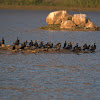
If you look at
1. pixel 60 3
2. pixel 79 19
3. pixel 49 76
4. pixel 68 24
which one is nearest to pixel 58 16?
pixel 68 24

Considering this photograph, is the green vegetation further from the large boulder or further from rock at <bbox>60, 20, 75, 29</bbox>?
rock at <bbox>60, 20, 75, 29</bbox>

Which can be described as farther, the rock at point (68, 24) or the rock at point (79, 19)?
the rock at point (68, 24)

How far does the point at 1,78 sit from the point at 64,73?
16.1 feet

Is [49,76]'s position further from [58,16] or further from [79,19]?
[58,16]

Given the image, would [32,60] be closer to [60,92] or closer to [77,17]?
[60,92]

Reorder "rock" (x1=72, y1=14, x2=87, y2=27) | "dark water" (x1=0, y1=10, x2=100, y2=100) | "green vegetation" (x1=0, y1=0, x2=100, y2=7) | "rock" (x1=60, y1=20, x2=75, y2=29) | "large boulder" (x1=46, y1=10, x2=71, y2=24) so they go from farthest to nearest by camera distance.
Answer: "green vegetation" (x1=0, y1=0, x2=100, y2=7) < "large boulder" (x1=46, y1=10, x2=71, y2=24) < "rock" (x1=60, y1=20, x2=75, y2=29) < "rock" (x1=72, y1=14, x2=87, y2=27) < "dark water" (x1=0, y1=10, x2=100, y2=100)

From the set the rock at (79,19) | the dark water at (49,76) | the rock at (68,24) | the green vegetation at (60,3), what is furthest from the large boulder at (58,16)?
the green vegetation at (60,3)

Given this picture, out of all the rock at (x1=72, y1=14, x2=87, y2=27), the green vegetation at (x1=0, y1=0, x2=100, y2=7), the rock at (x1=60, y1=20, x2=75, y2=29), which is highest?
the green vegetation at (x1=0, y1=0, x2=100, y2=7)

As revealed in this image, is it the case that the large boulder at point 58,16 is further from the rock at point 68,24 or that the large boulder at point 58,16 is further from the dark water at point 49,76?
the dark water at point 49,76

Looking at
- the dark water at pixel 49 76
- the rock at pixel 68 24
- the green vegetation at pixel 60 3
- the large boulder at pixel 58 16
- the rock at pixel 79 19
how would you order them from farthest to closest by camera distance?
the green vegetation at pixel 60 3
the large boulder at pixel 58 16
the rock at pixel 68 24
the rock at pixel 79 19
the dark water at pixel 49 76

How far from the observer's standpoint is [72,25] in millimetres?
66500

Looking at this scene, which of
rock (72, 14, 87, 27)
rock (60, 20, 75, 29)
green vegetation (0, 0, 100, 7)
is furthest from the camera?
green vegetation (0, 0, 100, 7)

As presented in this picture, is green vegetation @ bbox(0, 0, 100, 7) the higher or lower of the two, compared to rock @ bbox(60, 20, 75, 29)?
higher

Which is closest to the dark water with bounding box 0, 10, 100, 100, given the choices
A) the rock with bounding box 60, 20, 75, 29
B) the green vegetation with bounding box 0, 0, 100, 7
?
the rock with bounding box 60, 20, 75, 29
